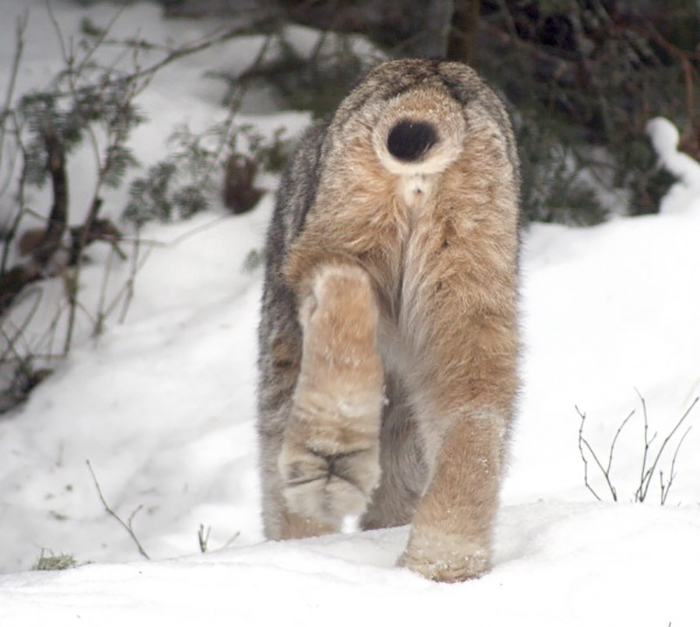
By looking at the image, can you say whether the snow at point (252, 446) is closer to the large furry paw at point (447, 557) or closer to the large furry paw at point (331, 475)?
the large furry paw at point (447, 557)

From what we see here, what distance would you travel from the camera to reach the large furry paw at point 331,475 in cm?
335

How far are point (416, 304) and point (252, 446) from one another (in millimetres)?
3182

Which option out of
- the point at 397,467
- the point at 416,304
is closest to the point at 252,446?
the point at 397,467

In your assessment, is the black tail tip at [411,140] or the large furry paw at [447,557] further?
the black tail tip at [411,140]

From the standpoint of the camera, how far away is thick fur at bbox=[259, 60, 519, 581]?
3.36 meters

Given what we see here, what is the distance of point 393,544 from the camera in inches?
150

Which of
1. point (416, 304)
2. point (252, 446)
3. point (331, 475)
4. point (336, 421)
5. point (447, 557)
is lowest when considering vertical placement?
point (252, 446)

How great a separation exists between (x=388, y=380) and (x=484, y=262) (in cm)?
81

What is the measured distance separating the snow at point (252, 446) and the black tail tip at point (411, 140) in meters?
1.21

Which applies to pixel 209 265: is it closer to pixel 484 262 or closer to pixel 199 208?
pixel 199 208

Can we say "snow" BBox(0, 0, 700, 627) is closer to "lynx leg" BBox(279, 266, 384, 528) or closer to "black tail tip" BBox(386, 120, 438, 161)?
"lynx leg" BBox(279, 266, 384, 528)

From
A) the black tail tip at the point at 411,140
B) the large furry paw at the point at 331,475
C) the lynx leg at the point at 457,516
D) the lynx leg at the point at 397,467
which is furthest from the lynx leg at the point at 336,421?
the lynx leg at the point at 397,467

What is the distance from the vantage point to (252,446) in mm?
6691

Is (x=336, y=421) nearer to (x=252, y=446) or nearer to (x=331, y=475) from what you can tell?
(x=331, y=475)
